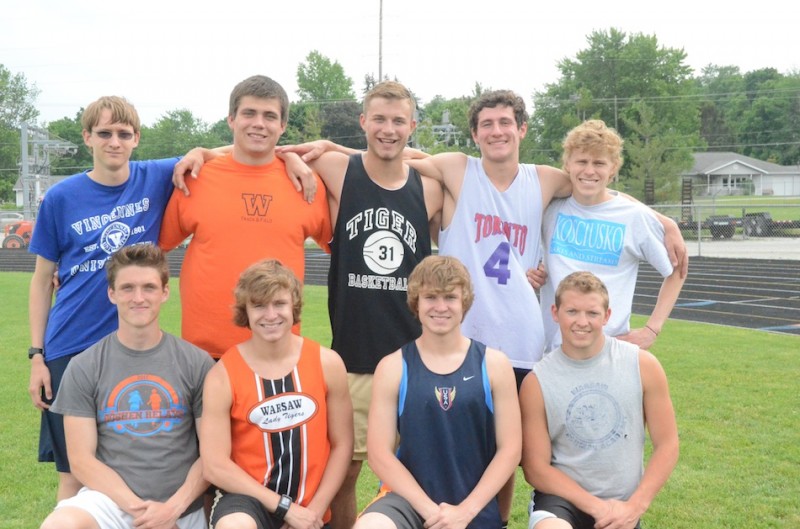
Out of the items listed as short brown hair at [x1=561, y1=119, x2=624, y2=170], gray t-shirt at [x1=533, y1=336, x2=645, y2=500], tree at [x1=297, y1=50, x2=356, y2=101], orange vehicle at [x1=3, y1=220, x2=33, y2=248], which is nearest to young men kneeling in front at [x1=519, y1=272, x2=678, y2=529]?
gray t-shirt at [x1=533, y1=336, x2=645, y2=500]

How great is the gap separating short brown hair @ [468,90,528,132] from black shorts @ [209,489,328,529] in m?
2.20

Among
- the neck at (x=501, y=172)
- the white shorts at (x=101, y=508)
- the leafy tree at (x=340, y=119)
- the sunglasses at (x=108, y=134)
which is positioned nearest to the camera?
the white shorts at (x=101, y=508)

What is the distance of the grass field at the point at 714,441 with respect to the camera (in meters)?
4.62

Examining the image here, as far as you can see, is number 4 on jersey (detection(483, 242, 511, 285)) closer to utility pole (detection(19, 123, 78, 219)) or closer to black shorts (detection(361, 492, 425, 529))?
black shorts (detection(361, 492, 425, 529))

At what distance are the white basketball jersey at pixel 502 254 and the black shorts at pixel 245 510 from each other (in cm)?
134

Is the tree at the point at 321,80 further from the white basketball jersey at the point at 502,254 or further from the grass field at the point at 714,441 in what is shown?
the white basketball jersey at the point at 502,254

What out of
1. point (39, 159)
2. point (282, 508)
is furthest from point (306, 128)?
point (282, 508)

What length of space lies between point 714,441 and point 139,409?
4697 mm

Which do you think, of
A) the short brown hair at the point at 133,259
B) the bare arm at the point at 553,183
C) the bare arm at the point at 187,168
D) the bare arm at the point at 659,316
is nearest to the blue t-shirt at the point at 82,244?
the bare arm at the point at 187,168

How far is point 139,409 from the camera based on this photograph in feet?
10.8

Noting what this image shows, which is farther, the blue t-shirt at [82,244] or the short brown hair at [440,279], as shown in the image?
the blue t-shirt at [82,244]

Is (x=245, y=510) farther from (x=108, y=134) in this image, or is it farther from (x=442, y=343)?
(x=108, y=134)

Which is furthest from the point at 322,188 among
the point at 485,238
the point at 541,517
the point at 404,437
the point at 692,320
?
the point at 692,320

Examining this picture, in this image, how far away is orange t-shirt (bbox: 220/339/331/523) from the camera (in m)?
3.23
